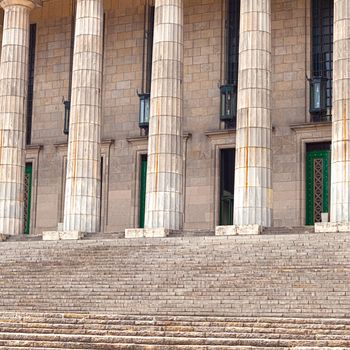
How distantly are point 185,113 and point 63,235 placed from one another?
28.8 ft

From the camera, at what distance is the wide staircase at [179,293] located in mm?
21922

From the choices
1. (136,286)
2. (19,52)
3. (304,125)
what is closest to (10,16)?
(19,52)

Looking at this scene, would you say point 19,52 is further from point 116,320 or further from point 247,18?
point 116,320

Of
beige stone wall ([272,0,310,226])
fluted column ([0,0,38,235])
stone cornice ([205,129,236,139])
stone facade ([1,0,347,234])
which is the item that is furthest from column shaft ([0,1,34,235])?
beige stone wall ([272,0,310,226])

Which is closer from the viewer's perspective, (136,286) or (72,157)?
(136,286)

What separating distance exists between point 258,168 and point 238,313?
936cm

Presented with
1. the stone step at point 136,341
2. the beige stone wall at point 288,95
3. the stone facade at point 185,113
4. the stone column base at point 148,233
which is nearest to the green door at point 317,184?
the stone facade at point 185,113

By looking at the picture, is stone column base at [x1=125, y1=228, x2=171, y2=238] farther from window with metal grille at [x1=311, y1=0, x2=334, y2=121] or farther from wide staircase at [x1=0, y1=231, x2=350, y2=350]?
window with metal grille at [x1=311, y1=0, x2=334, y2=121]

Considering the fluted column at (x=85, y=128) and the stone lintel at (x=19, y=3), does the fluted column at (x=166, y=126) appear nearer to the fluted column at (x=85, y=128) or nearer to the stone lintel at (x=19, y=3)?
the fluted column at (x=85, y=128)

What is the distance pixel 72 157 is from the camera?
36250 mm

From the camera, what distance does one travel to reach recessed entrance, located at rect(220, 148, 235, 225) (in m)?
39.9

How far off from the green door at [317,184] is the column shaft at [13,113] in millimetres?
11474

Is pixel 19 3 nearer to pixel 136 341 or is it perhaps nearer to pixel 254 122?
pixel 254 122

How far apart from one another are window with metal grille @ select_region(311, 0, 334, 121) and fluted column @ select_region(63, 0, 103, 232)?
878cm
